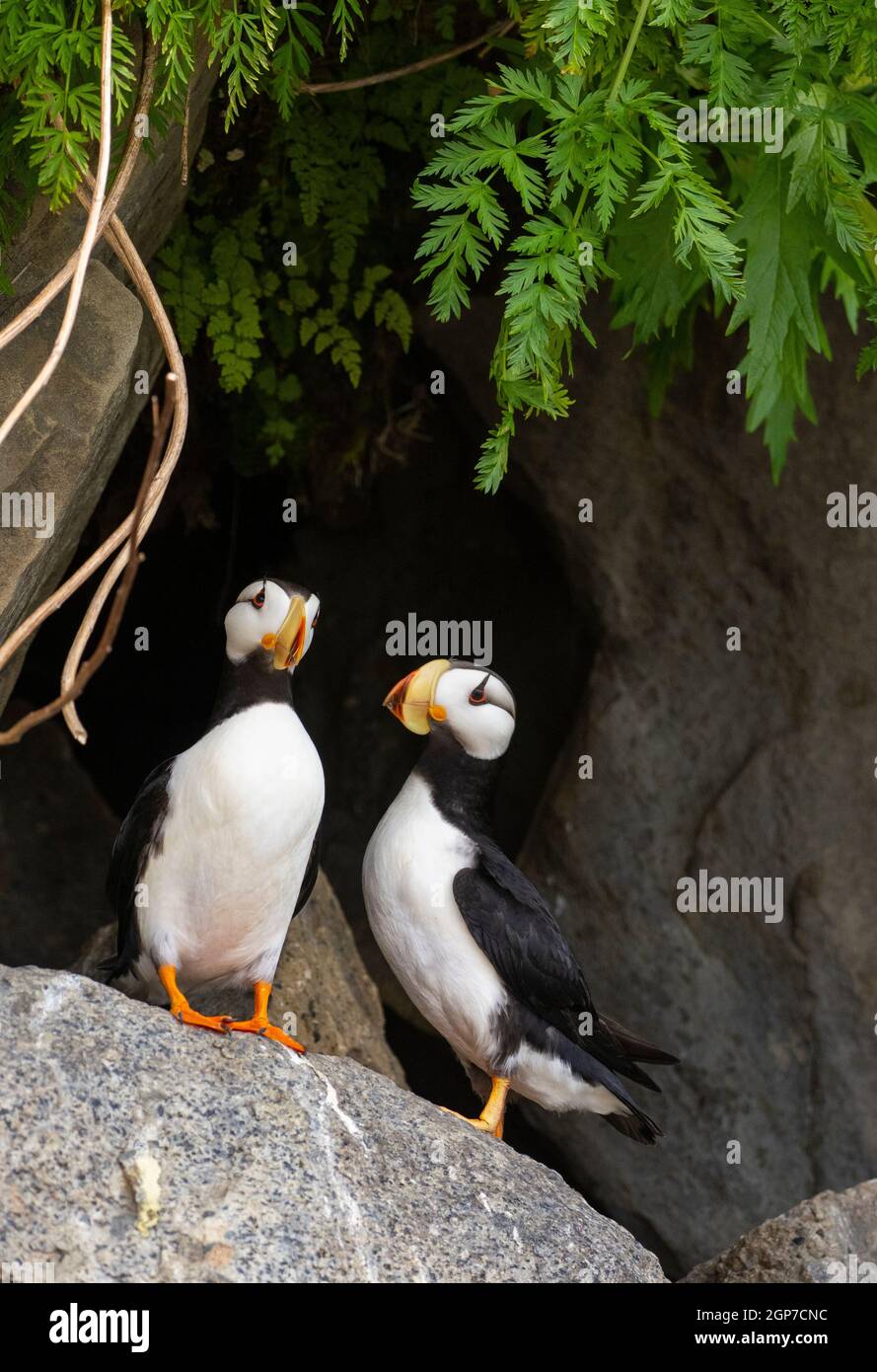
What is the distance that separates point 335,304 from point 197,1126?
119 inches

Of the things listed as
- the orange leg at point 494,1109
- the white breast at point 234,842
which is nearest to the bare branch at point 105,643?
the white breast at point 234,842

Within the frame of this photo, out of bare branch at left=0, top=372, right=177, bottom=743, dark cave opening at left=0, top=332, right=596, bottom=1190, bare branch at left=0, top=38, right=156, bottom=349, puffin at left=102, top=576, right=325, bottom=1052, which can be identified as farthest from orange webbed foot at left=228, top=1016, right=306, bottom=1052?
dark cave opening at left=0, top=332, right=596, bottom=1190

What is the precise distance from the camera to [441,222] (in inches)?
130

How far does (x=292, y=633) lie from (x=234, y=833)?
51 centimetres

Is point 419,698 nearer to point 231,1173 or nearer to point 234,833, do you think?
point 234,833

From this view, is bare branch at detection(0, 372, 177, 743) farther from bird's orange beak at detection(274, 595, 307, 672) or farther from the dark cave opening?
the dark cave opening

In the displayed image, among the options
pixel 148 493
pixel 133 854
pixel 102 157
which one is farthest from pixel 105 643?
pixel 133 854

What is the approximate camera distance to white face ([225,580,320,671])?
11.8 ft

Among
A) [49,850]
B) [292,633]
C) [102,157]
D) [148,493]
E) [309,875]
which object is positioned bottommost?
[309,875]

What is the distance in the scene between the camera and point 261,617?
3.62 metres

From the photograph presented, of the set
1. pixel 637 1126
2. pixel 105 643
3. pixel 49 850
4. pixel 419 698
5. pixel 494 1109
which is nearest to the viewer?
pixel 105 643

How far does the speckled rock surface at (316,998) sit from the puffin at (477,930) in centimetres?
52

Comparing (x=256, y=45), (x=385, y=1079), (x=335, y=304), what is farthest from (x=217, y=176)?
(x=385, y=1079)

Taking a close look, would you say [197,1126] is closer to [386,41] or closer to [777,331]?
[777,331]
